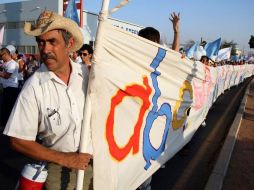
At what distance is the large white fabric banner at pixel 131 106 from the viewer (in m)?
2.37

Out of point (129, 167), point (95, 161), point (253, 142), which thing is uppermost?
point (95, 161)

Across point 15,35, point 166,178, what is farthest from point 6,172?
point 15,35

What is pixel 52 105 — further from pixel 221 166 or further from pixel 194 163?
pixel 194 163

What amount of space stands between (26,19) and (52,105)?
136 feet

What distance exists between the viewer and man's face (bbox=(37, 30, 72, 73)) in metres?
2.25

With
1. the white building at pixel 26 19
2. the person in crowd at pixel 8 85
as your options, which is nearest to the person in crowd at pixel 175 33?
the person in crowd at pixel 8 85

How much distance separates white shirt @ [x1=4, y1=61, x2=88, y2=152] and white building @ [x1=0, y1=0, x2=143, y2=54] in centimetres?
3361

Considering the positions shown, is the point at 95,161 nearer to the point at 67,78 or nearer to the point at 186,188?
the point at 67,78

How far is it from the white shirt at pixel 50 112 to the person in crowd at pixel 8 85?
5.67 meters

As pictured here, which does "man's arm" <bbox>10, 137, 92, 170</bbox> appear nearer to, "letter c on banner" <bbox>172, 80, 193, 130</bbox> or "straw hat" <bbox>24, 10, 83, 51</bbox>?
"straw hat" <bbox>24, 10, 83, 51</bbox>

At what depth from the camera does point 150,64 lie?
311cm

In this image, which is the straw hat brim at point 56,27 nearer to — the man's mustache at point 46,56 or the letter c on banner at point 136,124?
the man's mustache at point 46,56

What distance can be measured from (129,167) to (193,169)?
3157mm

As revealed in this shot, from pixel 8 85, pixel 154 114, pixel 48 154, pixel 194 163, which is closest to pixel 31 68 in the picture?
pixel 8 85
